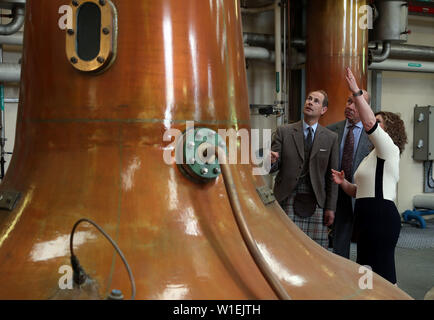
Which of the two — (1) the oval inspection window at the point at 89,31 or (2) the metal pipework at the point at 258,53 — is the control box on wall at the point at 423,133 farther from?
(1) the oval inspection window at the point at 89,31

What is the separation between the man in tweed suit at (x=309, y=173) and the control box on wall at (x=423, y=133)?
501cm

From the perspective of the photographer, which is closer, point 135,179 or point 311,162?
point 135,179

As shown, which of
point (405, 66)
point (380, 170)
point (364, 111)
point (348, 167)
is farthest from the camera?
point (405, 66)

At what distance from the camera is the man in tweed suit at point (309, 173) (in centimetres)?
321

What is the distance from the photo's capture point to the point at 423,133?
7.84 metres

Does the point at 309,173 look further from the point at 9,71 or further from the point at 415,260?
the point at 9,71

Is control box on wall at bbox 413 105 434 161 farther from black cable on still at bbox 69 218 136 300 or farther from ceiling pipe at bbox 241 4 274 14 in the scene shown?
black cable on still at bbox 69 218 136 300

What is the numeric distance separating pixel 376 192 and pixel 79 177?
1540mm

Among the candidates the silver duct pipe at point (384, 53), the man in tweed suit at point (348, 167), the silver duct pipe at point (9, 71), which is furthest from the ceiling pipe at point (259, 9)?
the man in tweed suit at point (348, 167)

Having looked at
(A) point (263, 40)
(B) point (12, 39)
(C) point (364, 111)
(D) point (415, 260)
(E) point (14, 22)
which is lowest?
(D) point (415, 260)

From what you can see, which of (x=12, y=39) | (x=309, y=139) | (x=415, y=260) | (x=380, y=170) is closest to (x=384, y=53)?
(x=415, y=260)

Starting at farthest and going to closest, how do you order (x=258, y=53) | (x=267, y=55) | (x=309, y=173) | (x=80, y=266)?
(x=267, y=55) < (x=258, y=53) < (x=309, y=173) < (x=80, y=266)

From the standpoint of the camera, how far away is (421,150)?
25.9ft

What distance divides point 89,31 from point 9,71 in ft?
12.5
